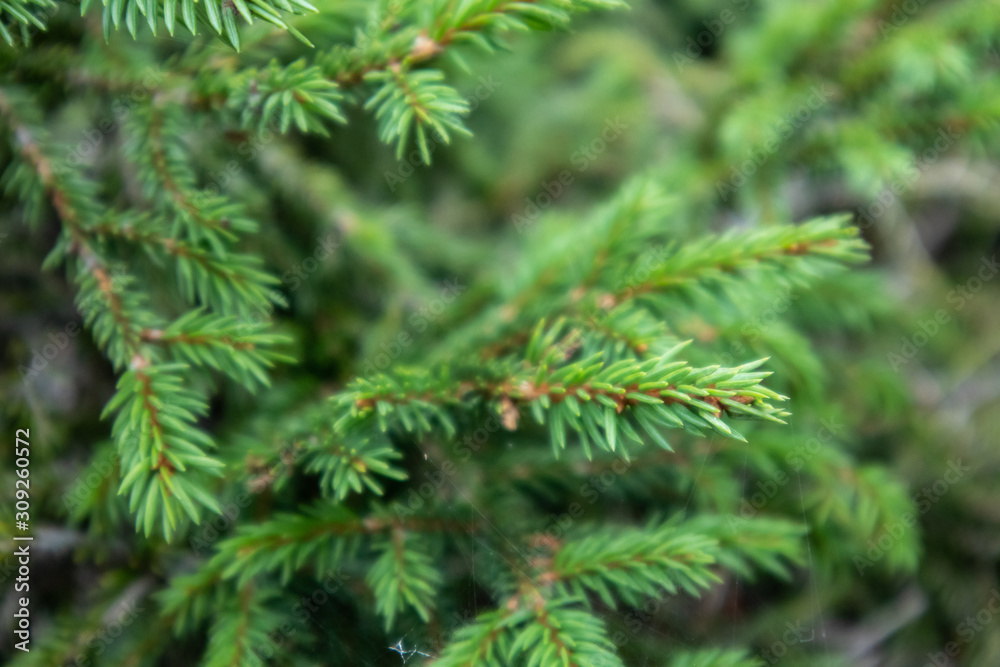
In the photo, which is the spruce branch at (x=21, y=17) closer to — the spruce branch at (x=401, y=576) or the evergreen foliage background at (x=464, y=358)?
the evergreen foliage background at (x=464, y=358)

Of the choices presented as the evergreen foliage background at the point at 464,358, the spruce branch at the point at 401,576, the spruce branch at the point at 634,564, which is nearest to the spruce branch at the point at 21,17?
the evergreen foliage background at the point at 464,358

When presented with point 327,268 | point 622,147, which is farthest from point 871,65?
point 327,268

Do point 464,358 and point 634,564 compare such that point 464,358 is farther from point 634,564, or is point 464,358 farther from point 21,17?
point 21,17

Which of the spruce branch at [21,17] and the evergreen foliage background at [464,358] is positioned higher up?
the spruce branch at [21,17]

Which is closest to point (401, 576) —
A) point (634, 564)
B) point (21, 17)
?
point (634, 564)

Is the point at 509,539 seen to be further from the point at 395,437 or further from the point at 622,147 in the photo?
the point at 622,147

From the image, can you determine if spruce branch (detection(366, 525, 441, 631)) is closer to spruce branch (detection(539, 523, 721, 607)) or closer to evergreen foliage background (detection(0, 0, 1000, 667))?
evergreen foliage background (detection(0, 0, 1000, 667))

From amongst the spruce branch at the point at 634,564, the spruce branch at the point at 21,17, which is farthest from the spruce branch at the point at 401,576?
the spruce branch at the point at 21,17

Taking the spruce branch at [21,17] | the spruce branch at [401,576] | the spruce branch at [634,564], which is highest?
the spruce branch at [21,17]
